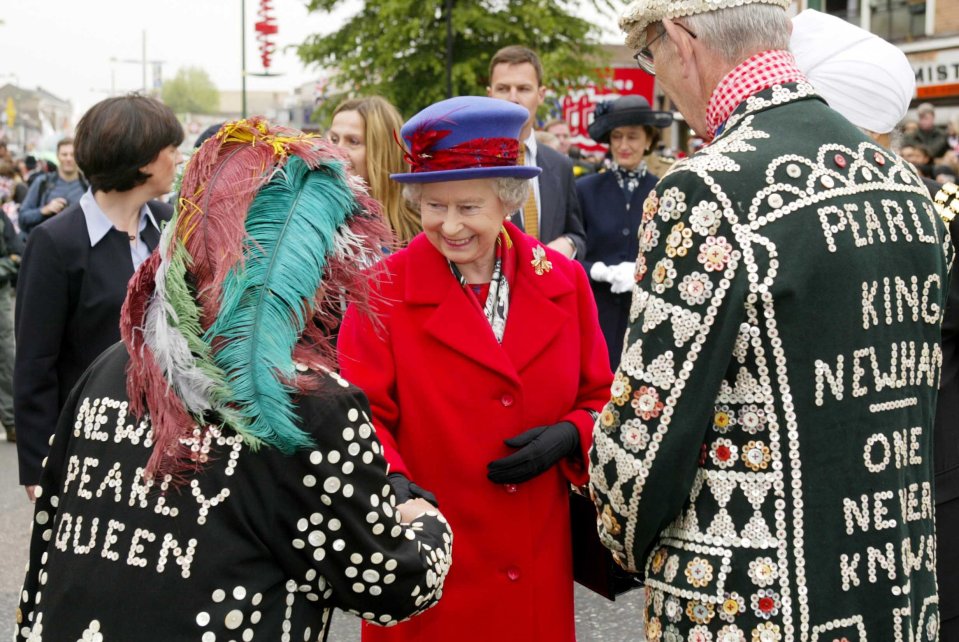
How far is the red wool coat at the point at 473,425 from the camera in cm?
271

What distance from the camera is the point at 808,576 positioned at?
6.05 feet

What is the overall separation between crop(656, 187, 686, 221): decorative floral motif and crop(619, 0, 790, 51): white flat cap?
1.17 feet

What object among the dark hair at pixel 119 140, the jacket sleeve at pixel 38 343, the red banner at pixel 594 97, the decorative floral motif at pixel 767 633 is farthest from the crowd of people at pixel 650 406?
the red banner at pixel 594 97

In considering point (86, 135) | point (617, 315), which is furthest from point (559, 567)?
point (617, 315)

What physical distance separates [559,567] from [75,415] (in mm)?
1366

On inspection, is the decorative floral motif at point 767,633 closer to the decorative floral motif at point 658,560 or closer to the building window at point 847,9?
the decorative floral motif at point 658,560

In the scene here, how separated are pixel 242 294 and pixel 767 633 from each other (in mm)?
1071

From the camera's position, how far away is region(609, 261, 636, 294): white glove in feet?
20.2

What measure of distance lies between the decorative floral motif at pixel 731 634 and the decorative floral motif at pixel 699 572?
0.08 metres

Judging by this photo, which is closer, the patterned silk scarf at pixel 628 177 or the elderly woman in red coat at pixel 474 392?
the elderly woman in red coat at pixel 474 392

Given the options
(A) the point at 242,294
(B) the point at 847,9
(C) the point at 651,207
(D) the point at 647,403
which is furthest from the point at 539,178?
(B) the point at 847,9

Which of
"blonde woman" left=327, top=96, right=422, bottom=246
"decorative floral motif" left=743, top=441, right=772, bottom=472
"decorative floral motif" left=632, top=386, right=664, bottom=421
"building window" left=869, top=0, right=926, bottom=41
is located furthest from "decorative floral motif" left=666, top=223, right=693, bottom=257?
"building window" left=869, top=0, right=926, bottom=41

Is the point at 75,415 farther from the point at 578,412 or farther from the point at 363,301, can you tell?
the point at 578,412

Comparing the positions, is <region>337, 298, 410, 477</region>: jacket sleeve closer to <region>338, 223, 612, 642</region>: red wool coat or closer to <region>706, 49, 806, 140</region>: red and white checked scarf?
<region>338, 223, 612, 642</region>: red wool coat
